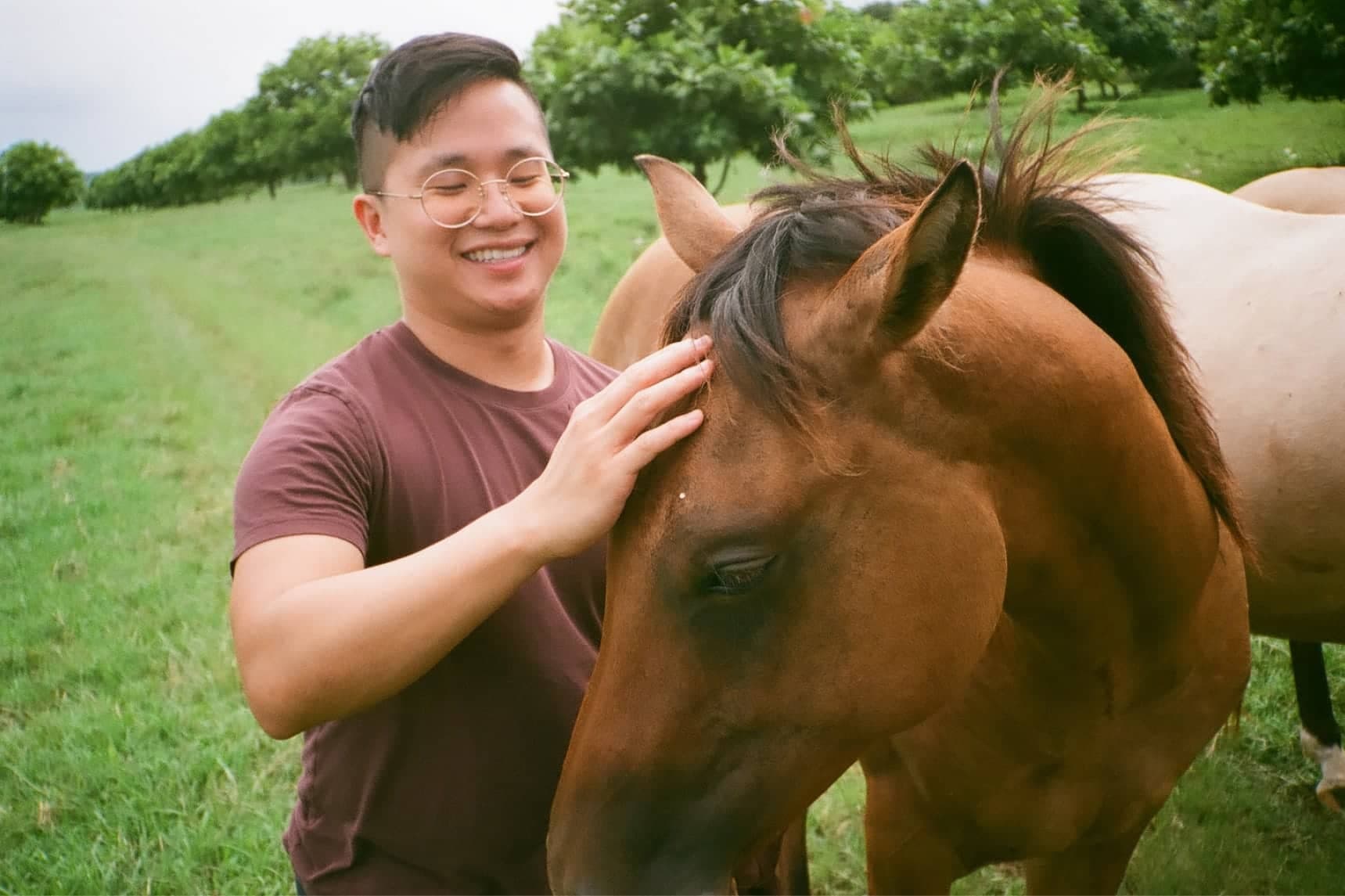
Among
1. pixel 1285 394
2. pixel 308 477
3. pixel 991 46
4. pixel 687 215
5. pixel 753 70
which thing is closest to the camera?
pixel 308 477

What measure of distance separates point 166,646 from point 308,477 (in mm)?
3264

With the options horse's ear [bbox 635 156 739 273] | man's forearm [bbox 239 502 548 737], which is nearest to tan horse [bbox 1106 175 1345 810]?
horse's ear [bbox 635 156 739 273]

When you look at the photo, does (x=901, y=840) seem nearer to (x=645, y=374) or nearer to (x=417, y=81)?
(x=645, y=374)

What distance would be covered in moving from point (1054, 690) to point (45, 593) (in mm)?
4399

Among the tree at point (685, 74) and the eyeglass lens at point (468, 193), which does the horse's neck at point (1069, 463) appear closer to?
the eyeglass lens at point (468, 193)

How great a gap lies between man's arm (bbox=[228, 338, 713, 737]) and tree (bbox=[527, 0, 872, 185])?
488cm

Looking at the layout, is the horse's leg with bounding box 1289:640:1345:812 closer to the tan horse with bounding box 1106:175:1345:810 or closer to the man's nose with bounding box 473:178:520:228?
the tan horse with bounding box 1106:175:1345:810

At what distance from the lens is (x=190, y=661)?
3.78 m

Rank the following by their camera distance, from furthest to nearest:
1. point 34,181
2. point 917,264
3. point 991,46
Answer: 1. point 34,181
2. point 991,46
3. point 917,264

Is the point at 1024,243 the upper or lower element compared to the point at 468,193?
lower

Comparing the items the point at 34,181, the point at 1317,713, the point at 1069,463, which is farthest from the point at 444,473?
the point at 34,181

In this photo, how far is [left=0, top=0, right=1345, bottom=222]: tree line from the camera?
3.04 metres

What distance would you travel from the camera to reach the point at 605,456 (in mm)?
1090

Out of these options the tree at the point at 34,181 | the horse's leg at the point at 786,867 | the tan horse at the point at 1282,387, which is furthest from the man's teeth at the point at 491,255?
the tree at the point at 34,181
